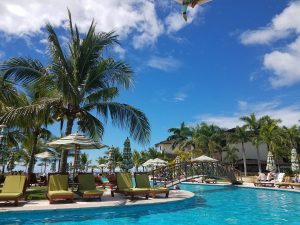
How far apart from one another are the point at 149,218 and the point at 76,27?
30.0 feet

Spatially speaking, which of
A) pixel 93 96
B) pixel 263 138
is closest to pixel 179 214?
pixel 93 96

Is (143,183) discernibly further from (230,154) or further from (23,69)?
(230,154)

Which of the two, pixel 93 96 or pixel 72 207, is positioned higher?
pixel 93 96

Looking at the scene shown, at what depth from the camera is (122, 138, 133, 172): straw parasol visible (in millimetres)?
15444

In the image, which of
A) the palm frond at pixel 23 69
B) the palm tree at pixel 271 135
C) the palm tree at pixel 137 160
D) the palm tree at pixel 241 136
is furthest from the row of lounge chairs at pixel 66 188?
the palm tree at pixel 137 160

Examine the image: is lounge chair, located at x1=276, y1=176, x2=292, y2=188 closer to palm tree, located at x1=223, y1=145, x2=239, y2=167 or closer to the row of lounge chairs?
the row of lounge chairs

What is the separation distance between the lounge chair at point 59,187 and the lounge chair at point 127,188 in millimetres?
2336

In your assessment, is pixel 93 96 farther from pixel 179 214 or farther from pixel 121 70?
pixel 179 214

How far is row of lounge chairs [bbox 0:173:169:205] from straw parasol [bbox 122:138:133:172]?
5.07ft

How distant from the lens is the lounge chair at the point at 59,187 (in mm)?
10828

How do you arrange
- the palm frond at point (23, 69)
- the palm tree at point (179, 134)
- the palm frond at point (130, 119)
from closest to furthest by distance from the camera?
the palm frond at point (23, 69)
the palm frond at point (130, 119)
the palm tree at point (179, 134)

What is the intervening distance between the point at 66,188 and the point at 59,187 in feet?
0.85

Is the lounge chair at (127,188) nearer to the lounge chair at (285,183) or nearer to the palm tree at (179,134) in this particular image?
the lounge chair at (285,183)

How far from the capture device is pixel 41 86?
567 inches
